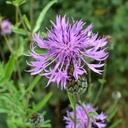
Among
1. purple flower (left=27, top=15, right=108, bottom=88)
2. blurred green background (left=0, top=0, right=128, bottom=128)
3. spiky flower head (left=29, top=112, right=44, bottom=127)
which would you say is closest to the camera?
purple flower (left=27, top=15, right=108, bottom=88)

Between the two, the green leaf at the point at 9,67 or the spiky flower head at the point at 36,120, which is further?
the spiky flower head at the point at 36,120

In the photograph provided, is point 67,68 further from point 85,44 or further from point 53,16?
point 53,16

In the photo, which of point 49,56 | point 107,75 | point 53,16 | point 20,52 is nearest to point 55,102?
point 107,75

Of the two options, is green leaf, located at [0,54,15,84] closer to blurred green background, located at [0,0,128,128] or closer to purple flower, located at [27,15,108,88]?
purple flower, located at [27,15,108,88]

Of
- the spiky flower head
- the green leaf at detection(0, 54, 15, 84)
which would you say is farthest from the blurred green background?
the green leaf at detection(0, 54, 15, 84)

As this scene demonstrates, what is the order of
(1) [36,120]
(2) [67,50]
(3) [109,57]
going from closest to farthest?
(2) [67,50], (1) [36,120], (3) [109,57]

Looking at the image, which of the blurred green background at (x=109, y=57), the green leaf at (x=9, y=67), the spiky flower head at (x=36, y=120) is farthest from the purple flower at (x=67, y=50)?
the blurred green background at (x=109, y=57)

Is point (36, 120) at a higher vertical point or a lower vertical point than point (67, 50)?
lower

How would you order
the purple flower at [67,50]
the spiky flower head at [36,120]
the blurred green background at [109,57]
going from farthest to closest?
the blurred green background at [109,57], the spiky flower head at [36,120], the purple flower at [67,50]

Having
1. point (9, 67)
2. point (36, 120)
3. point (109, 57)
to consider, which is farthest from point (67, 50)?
point (109, 57)

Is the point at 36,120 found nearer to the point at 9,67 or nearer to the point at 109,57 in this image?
the point at 9,67

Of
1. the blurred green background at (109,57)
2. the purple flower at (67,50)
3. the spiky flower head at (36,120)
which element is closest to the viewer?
the purple flower at (67,50)

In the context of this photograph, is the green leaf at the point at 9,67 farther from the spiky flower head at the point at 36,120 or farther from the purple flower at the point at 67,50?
the spiky flower head at the point at 36,120
